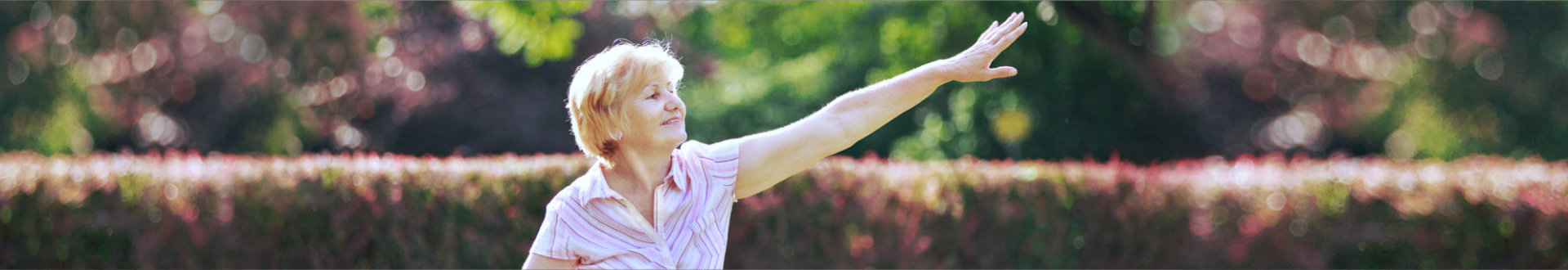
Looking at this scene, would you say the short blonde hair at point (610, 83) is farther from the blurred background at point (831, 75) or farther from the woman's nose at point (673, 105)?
the blurred background at point (831, 75)

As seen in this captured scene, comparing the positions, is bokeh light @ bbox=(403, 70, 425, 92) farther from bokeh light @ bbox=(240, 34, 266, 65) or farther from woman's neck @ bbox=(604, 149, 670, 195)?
woman's neck @ bbox=(604, 149, 670, 195)

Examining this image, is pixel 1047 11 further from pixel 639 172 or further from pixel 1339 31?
pixel 1339 31

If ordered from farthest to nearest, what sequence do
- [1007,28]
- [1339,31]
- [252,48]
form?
[252,48], [1339,31], [1007,28]

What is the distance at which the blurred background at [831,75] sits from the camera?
930 cm

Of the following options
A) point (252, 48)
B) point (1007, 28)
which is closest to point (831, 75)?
point (252, 48)

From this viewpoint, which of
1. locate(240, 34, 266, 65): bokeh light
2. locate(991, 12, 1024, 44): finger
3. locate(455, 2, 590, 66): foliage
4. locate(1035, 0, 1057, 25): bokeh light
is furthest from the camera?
locate(240, 34, 266, 65): bokeh light

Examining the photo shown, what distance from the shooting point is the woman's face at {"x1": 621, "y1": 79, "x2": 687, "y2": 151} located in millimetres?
2209

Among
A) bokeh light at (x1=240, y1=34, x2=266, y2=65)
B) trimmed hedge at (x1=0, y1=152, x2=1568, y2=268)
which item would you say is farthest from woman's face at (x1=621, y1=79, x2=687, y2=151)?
bokeh light at (x1=240, y1=34, x2=266, y2=65)

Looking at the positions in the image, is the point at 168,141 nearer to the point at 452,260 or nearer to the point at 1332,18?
the point at 452,260

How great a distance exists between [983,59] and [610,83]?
811 millimetres

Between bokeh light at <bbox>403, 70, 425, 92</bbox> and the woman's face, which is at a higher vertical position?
bokeh light at <bbox>403, 70, 425, 92</bbox>

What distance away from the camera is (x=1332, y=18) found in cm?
1459

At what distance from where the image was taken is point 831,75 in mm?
11828

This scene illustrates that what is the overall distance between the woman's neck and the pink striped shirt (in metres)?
0.02
